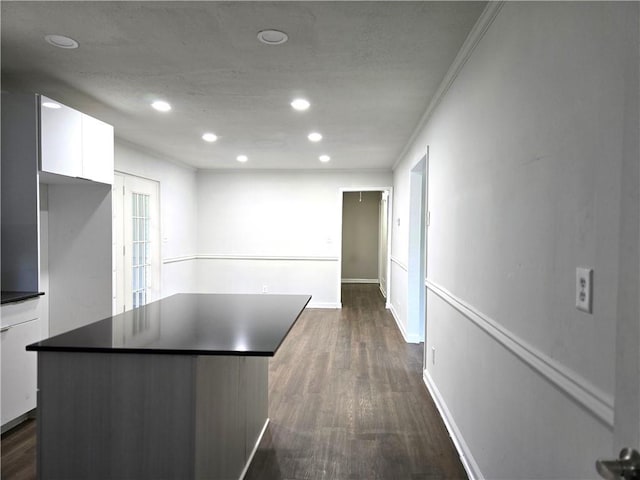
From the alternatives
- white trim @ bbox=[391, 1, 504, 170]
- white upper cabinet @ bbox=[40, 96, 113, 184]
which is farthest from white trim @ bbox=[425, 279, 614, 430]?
white upper cabinet @ bbox=[40, 96, 113, 184]

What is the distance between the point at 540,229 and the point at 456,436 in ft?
5.40

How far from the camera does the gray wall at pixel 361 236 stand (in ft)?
34.8

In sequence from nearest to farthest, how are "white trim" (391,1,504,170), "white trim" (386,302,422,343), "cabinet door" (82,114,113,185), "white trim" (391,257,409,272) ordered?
1. "white trim" (391,1,504,170)
2. "cabinet door" (82,114,113,185)
3. "white trim" (386,302,422,343)
4. "white trim" (391,257,409,272)

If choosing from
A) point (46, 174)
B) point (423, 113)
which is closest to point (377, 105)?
point (423, 113)

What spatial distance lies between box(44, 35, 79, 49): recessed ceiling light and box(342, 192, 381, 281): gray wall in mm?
8451

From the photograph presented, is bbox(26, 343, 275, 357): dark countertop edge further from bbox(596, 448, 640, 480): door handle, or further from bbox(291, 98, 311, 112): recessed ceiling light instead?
bbox(291, 98, 311, 112): recessed ceiling light

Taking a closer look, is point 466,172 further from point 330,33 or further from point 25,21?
point 25,21

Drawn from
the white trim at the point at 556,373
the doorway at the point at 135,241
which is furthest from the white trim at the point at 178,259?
the white trim at the point at 556,373

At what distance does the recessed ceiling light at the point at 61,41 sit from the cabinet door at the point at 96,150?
0.83m

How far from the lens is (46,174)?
2.87 meters

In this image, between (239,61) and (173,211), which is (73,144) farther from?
(173,211)

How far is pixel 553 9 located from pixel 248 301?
7.01 feet

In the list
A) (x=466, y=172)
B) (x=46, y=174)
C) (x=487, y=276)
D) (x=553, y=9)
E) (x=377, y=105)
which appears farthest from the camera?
(x=377, y=105)

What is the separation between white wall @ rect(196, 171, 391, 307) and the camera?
23.4 ft
